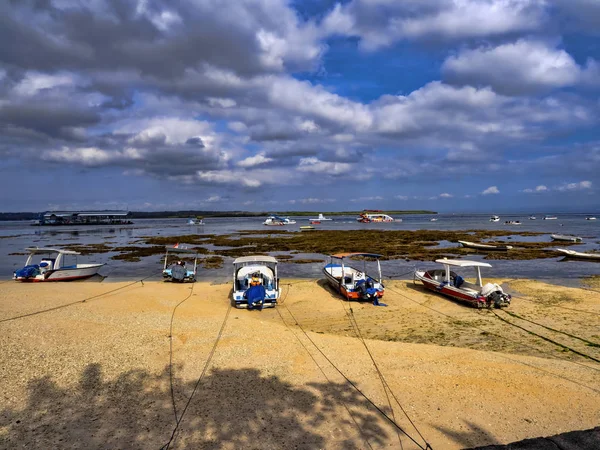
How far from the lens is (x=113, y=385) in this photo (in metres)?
9.65

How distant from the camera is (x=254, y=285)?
20422 millimetres

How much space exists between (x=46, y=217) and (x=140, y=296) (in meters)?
146

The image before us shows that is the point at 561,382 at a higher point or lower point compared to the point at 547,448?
lower

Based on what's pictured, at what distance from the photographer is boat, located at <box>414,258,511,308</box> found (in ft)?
63.3

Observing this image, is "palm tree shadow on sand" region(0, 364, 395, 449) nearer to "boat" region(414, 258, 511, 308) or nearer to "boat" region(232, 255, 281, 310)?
"boat" region(232, 255, 281, 310)

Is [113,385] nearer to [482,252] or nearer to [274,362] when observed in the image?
[274,362]

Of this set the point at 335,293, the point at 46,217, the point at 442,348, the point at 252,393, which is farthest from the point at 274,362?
the point at 46,217

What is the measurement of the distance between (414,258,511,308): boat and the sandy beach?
1510mm

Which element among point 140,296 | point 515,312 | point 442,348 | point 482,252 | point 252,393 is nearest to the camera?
point 252,393

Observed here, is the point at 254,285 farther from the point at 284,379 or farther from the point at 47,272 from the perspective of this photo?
the point at 47,272

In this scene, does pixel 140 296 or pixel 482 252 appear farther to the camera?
pixel 482 252

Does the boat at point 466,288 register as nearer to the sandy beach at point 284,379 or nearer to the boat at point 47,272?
the sandy beach at point 284,379

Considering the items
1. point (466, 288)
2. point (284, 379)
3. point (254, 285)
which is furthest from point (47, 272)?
point (466, 288)

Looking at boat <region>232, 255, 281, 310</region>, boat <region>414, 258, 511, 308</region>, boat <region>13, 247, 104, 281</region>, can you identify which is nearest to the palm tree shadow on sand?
boat <region>232, 255, 281, 310</region>
